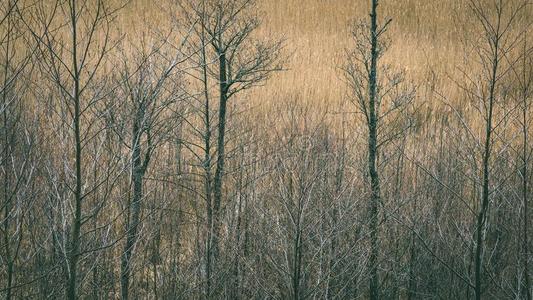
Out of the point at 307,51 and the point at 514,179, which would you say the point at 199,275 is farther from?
the point at 307,51

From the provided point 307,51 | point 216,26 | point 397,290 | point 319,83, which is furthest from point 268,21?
point 397,290

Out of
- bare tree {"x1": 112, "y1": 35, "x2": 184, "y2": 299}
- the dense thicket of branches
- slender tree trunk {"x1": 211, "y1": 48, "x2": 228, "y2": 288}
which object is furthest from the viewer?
slender tree trunk {"x1": 211, "y1": 48, "x2": 228, "y2": 288}

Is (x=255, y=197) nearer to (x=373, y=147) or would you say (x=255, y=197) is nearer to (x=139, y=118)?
(x=373, y=147)

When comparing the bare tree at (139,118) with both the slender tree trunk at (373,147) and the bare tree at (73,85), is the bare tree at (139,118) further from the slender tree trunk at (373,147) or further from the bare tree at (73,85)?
the slender tree trunk at (373,147)

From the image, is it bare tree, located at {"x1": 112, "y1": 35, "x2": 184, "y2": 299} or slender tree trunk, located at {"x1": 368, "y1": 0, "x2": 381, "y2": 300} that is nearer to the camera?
bare tree, located at {"x1": 112, "y1": 35, "x2": 184, "y2": 299}

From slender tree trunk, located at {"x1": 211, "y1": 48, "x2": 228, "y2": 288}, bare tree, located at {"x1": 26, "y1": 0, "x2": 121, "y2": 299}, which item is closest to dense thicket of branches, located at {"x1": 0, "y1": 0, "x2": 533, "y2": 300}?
slender tree trunk, located at {"x1": 211, "y1": 48, "x2": 228, "y2": 288}

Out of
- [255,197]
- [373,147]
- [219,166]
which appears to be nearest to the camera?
[373,147]

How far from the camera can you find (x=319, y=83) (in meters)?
14.4

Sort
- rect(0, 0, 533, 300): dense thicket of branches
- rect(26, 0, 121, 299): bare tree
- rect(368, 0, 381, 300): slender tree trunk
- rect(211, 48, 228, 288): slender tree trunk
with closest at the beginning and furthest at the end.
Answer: rect(26, 0, 121, 299): bare tree → rect(0, 0, 533, 300): dense thicket of branches → rect(368, 0, 381, 300): slender tree trunk → rect(211, 48, 228, 288): slender tree trunk

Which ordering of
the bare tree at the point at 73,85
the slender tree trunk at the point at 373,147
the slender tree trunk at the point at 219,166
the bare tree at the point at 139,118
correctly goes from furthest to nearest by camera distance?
the slender tree trunk at the point at 219,166 < the slender tree trunk at the point at 373,147 < the bare tree at the point at 139,118 < the bare tree at the point at 73,85

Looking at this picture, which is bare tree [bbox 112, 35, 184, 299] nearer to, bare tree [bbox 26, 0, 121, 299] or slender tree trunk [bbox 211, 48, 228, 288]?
bare tree [bbox 26, 0, 121, 299]

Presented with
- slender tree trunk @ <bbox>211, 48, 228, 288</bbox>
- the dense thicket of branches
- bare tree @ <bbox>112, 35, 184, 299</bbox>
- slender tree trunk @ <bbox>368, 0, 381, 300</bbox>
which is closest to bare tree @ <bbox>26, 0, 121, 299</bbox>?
bare tree @ <bbox>112, 35, 184, 299</bbox>

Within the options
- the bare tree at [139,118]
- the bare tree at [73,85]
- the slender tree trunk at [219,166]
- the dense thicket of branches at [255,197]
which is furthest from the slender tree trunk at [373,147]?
the bare tree at [73,85]

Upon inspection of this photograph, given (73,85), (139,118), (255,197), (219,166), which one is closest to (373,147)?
(255,197)
